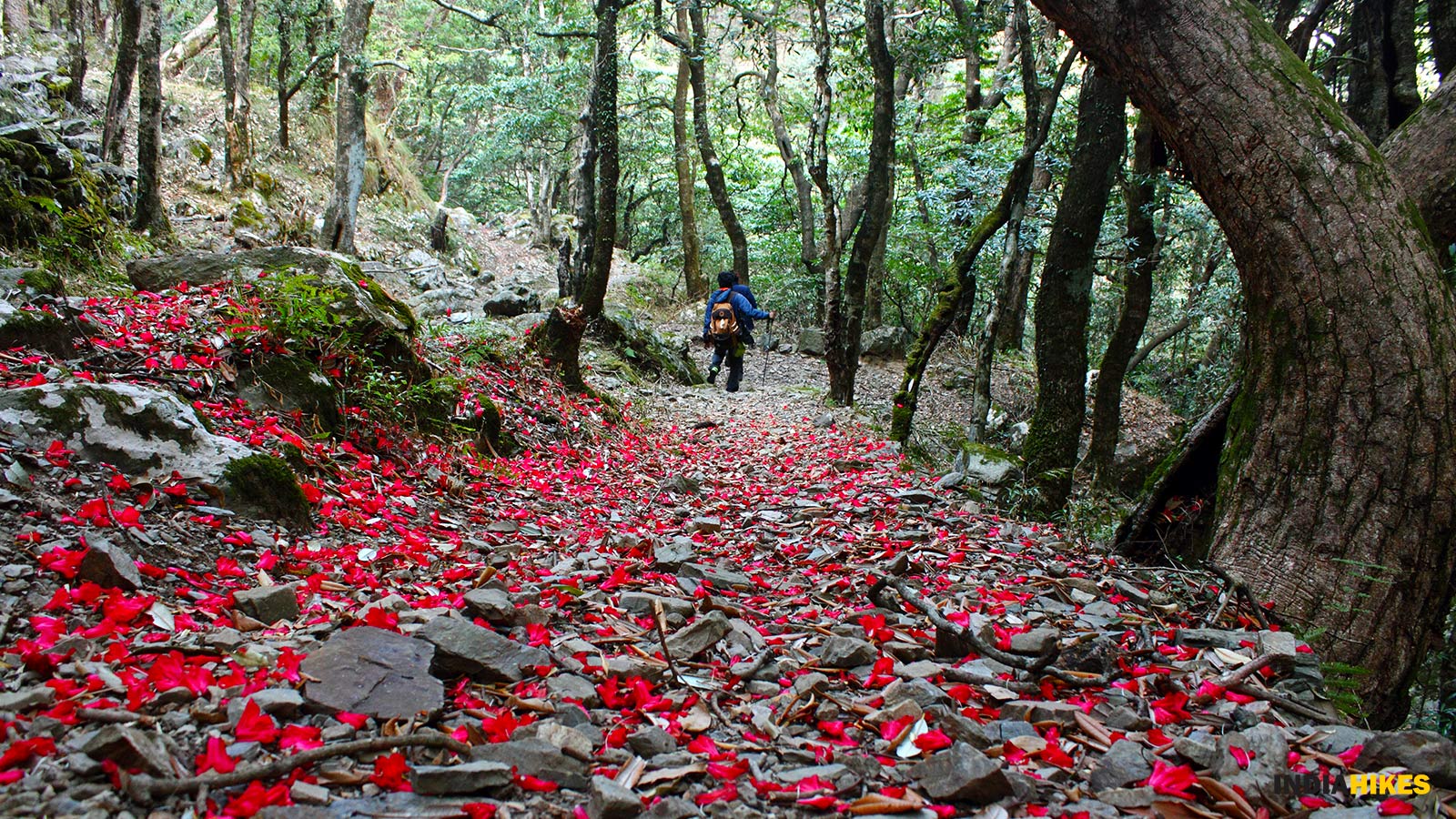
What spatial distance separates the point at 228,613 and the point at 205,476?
3.35 ft

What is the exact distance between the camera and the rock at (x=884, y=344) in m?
16.3

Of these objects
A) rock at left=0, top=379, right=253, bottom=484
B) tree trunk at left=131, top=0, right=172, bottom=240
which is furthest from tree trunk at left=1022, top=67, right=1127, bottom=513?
tree trunk at left=131, top=0, right=172, bottom=240

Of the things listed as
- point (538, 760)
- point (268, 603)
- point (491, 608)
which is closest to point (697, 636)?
point (491, 608)

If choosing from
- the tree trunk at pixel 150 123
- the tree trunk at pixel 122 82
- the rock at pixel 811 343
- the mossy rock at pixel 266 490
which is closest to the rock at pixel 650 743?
the mossy rock at pixel 266 490

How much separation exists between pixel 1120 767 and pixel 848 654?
0.95 metres

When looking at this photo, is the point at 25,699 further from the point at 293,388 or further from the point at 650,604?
the point at 293,388

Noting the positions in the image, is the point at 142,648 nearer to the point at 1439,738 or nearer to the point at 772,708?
the point at 772,708

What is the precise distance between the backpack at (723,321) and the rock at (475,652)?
361 inches

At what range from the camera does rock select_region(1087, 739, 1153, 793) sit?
80.1 inches

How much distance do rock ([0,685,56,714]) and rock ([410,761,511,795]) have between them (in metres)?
0.91

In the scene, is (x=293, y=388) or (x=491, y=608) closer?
(x=491, y=608)

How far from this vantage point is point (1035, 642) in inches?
111

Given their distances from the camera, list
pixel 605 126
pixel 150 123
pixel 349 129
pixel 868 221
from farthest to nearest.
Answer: pixel 349 129 < pixel 868 221 < pixel 605 126 < pixel 150 123

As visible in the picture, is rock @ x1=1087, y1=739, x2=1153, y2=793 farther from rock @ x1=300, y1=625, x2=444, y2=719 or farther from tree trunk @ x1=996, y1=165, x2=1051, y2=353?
tree trunk @ x1=996, y1=165, x2=1051, y2=353
